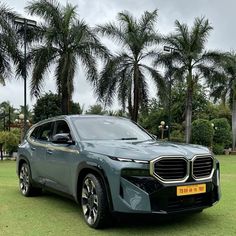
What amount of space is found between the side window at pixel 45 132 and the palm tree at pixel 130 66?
67.8 feet

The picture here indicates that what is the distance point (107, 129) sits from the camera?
7234mm

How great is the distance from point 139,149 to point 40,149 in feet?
9.24

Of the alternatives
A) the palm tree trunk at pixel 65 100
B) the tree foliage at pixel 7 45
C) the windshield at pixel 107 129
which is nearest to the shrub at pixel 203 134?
the palm tree trunk at pixel 65 100

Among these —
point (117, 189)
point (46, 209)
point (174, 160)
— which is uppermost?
point (174, 160)

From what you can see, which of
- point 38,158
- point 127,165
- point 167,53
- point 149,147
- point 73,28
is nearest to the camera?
point 127,165

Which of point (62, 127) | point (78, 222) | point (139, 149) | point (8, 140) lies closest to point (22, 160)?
point (62, 127)

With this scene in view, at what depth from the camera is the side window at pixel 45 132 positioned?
812 cm

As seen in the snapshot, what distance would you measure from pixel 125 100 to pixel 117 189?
24.7 meters

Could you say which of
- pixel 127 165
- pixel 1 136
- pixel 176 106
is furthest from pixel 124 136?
pixel 176 106

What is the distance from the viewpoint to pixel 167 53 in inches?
1315

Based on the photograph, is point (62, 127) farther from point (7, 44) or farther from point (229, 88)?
point (229, 88)

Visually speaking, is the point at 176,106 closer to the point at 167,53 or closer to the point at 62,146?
the point at 167,53

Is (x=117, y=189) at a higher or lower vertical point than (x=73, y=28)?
lower

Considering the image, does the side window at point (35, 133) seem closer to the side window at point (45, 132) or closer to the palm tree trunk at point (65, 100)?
the side window at point (45, 132)
